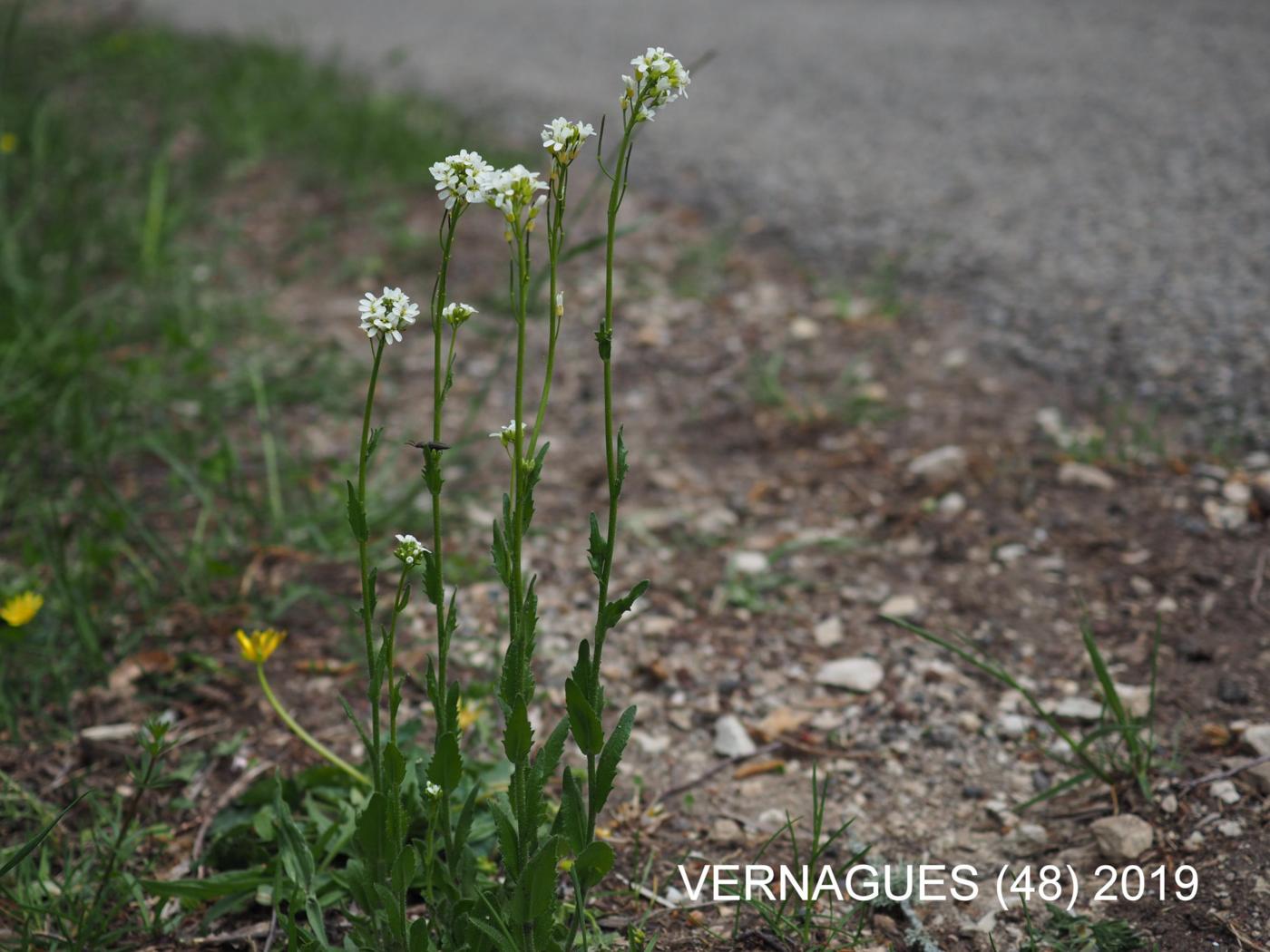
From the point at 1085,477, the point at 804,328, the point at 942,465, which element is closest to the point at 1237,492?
the point at 1085,477

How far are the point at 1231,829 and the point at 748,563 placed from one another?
1070mm

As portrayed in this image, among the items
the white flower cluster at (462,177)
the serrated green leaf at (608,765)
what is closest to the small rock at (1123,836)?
the serrated green leaf at (608,765)

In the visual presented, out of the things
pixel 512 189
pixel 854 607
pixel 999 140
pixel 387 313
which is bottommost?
pixel 854 607

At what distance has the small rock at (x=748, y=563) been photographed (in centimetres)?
232

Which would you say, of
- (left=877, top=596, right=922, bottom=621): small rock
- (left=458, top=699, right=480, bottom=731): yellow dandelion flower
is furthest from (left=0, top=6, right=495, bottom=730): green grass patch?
(left=877, top=596, right=922, bottom=621): small rock

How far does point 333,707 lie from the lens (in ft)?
6.35

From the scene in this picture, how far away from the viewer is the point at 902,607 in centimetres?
217

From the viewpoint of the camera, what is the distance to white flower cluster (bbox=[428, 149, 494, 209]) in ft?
3.51

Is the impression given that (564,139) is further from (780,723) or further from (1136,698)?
(1136,698)

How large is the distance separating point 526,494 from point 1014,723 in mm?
1183

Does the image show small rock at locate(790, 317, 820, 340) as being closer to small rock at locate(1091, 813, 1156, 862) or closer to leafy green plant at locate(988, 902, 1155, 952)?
small rock at locate(1091, 813, 1156, 862)

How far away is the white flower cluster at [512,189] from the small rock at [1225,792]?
137 cm

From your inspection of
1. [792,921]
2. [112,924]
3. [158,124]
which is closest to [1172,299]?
[792,921]

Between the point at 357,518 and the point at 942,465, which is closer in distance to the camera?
the point at 357,518
